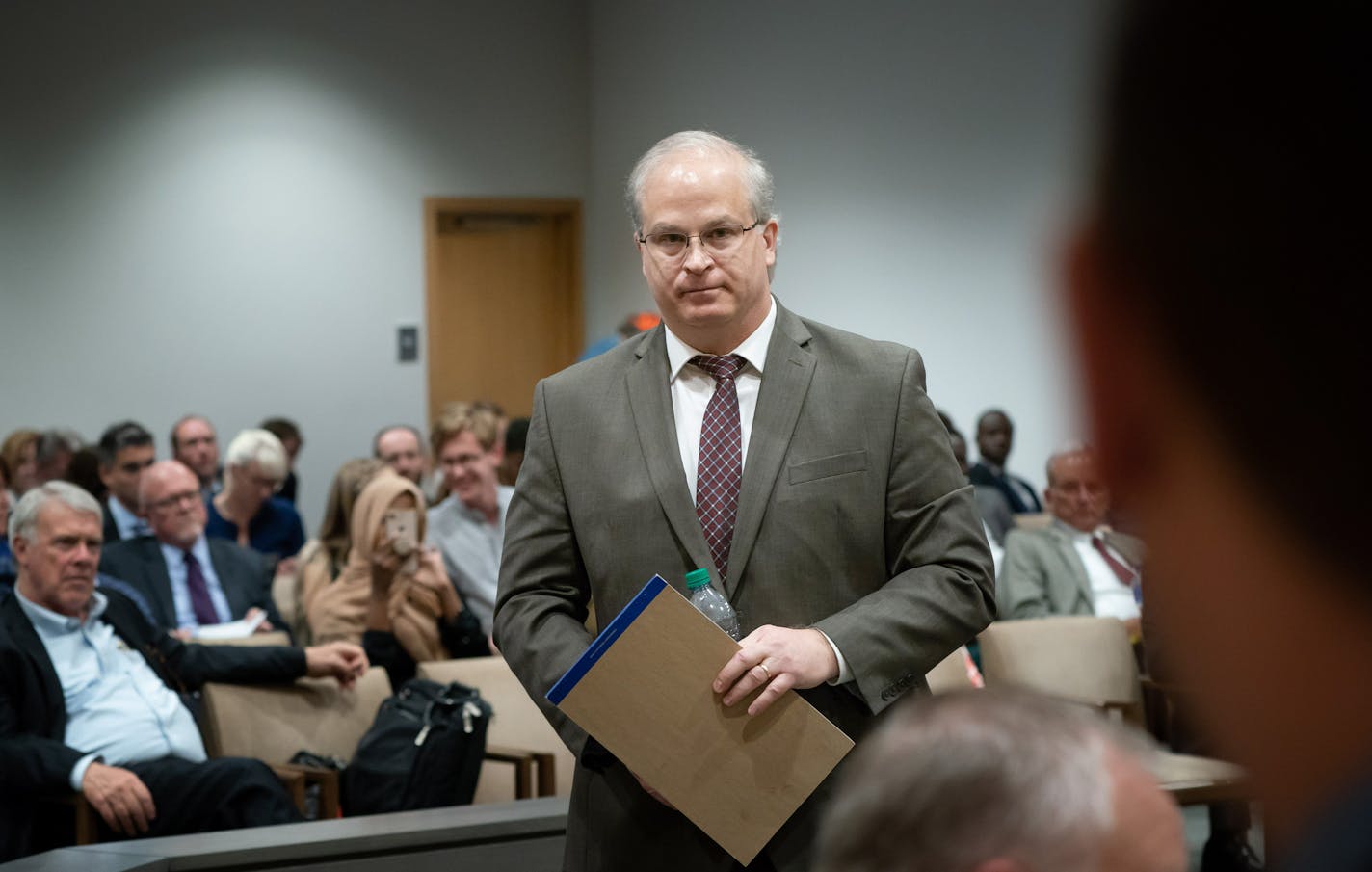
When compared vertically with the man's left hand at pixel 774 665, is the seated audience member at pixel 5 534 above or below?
below

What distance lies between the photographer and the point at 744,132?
919 cm

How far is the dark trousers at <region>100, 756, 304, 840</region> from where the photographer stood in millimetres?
4000

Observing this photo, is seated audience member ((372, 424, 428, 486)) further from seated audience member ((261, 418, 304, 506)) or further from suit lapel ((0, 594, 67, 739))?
suit lapel ((0, 594, 67, 739))

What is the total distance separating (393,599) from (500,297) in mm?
6285

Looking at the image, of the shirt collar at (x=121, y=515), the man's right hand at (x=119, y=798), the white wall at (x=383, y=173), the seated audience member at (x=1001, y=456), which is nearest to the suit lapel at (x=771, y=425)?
the man's right hand at (x=119, y=798)

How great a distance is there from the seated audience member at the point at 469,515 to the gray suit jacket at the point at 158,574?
0.73 meters

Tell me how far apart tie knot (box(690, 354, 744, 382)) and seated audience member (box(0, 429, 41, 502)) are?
19.9 ft

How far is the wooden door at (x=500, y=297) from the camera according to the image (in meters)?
10.6

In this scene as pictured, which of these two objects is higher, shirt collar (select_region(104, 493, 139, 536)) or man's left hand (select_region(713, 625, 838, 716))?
man's left hand (select_region(713, 625, 838, 716))

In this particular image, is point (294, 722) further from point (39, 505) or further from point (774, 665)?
point (774, 665)

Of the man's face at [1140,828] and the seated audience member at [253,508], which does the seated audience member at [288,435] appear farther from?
the man's face at [1140,828]

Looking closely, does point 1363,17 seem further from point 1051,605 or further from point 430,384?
point 430,384

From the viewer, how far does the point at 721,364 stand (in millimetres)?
2121

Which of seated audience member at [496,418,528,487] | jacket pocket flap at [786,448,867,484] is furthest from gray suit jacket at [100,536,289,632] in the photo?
jacket pocket flap at [786,448,867,484]
